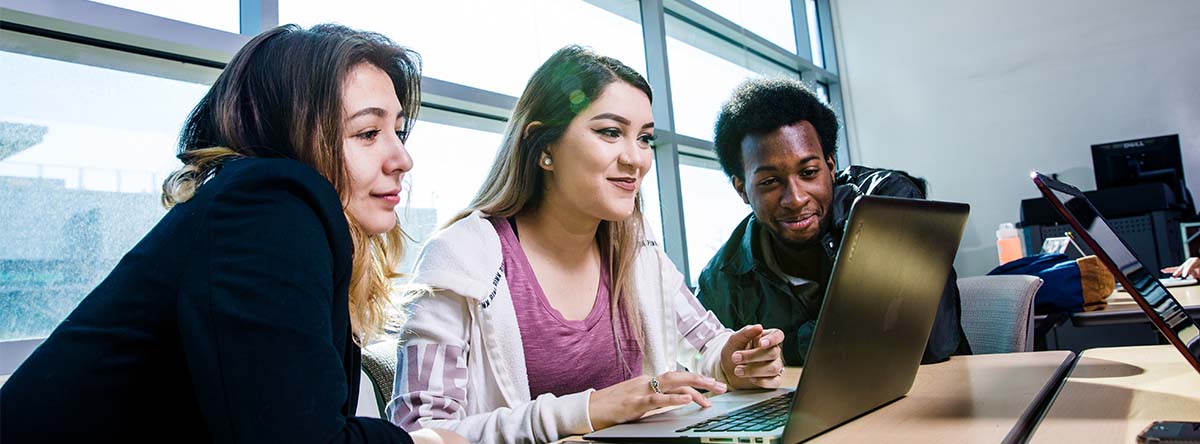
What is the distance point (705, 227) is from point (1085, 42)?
2897mm

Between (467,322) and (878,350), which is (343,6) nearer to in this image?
(467,322)

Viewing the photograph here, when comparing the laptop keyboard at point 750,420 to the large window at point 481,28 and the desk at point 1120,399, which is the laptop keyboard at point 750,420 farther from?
the large window at point 481,28

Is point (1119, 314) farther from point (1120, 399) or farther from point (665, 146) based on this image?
point (665, 146)

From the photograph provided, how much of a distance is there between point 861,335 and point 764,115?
3.94 ft

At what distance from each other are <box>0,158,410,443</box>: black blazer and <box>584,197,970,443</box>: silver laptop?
0.30 metres

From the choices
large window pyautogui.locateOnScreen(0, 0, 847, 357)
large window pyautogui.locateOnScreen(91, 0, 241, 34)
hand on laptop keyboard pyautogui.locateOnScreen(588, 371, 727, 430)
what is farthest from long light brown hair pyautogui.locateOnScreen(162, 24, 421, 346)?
large window pyautogui.locateOnScreen(91, 0, 241, 34)

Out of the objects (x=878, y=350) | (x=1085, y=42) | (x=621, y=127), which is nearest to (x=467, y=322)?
(x=621, y=127)

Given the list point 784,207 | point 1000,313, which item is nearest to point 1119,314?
point 1000,313

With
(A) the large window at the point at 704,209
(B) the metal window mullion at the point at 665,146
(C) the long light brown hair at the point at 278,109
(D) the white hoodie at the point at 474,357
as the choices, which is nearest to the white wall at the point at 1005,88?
(A) the large window at the point at 704,209

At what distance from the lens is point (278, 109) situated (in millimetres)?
789

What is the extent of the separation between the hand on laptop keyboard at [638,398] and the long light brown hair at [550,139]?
499 millimetres

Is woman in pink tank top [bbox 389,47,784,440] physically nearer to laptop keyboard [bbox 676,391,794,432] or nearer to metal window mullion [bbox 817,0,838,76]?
laptop keyboard [bbox 676,391,794,432]

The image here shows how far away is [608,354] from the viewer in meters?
1.37

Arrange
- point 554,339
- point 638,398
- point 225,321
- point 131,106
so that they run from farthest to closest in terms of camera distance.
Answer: point 131,106
point 554,339
point 638,398
point 225,321
